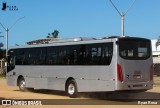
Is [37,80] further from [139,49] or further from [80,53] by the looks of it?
[139,49]

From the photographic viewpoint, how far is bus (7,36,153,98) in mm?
19250

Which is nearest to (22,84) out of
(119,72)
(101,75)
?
(101,75)

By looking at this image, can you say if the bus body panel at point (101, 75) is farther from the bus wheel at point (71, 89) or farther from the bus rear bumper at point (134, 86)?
the bus wheel at point (71, 89)

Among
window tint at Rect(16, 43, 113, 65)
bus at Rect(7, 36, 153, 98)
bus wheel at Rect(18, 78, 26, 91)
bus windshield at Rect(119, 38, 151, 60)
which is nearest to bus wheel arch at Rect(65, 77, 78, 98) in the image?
bus at Rect(7, 36, 153, 98)

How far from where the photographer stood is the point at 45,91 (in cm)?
2666

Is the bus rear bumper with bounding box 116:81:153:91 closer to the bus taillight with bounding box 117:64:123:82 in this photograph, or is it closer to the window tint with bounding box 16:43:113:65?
the bus taillight with bounding box 117:64:123:82

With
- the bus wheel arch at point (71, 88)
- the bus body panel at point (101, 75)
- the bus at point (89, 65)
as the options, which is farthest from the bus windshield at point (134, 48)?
the bus wheel arch at point (71, 88)

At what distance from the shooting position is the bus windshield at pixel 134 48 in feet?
63.6

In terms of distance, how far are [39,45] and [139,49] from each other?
22.6ft

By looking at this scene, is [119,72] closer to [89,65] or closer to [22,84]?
[89,65]

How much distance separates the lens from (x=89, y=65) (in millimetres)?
20812

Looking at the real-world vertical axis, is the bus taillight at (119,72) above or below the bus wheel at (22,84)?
above

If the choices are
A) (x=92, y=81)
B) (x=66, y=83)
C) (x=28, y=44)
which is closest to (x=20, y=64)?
(x=28, y=44)

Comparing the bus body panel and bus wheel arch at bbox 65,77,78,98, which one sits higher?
Answer: the bus body panel
